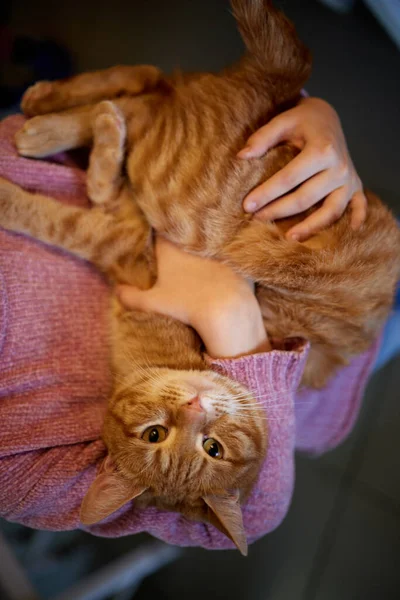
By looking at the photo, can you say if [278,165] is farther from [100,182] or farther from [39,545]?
[39,545]

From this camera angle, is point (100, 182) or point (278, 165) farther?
point (100, 182)

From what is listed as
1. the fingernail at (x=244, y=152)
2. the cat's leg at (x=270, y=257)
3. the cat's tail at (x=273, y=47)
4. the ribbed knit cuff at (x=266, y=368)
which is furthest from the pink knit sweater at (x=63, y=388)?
the cat's tail at (x=273, y=47)

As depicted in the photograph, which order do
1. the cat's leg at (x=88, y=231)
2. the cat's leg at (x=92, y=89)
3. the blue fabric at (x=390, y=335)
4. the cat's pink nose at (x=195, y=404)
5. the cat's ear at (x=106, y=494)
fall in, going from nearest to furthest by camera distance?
the cat's ear at (x=106, y=494) → the cat's pink nose at (x=195, y=404) → the cat's leg at (x=88, y=231) → the cat's leg at (x=92, y=89) → the blue fabric at (x=390, y=335)

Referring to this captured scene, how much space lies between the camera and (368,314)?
1.35 m

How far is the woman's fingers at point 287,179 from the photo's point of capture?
124cm

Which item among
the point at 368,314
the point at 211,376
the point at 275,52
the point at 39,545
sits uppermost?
the point at 275,52

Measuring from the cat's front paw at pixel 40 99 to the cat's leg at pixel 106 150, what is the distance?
23cm

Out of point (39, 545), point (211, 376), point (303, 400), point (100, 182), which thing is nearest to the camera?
point (211, 376)

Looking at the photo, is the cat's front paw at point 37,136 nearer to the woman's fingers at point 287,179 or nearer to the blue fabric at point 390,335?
the woman's fingers at point 287,179

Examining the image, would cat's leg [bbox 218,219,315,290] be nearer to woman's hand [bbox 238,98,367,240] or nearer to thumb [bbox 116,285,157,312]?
woman's hand [bbox 238,98,367,240]

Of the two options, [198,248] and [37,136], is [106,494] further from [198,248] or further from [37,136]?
[37,136]

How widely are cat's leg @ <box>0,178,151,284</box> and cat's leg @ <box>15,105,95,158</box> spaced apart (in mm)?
145

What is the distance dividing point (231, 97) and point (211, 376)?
2.68 ft

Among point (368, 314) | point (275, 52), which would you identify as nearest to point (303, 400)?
point (368, 314)
